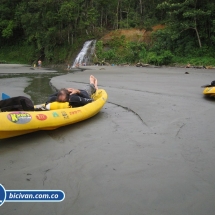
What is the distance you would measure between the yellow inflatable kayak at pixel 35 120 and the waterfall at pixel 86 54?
2269cm

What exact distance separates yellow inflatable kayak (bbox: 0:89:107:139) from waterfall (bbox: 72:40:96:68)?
2269 cm

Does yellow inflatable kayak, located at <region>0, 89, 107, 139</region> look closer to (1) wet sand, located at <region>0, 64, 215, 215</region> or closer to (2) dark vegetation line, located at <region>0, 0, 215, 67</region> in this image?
(1) wet sand, located at <region>0, 64, 215, 215</region>

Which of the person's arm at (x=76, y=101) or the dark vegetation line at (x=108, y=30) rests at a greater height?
the dark vegetation line at (x=108, y=30)

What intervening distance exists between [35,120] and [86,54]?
25241 mm

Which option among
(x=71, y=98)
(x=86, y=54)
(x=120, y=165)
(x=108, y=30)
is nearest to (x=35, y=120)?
(x=71, y=98)

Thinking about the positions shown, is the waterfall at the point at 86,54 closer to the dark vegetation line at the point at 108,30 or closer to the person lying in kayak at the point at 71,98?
the dark vegetation line at the point at 108,30

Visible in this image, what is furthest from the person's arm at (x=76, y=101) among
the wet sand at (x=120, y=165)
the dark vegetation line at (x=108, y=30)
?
the dark vegetation line at (x=108, y=30)

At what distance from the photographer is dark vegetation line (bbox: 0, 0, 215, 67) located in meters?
21.1

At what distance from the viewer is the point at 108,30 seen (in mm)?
35062

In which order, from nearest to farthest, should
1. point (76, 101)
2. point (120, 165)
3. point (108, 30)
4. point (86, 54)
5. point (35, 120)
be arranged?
point (120, 165) < point (35, 120) < point (76, 101) < point (86, 54) < point (108, 30)

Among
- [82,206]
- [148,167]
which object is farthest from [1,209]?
[148,167]

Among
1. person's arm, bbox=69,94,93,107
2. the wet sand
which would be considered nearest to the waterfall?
person's arm, bbox=69,94,93,107

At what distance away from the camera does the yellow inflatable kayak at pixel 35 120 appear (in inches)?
135

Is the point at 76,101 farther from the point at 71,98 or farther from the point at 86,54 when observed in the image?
the point at 86,54
